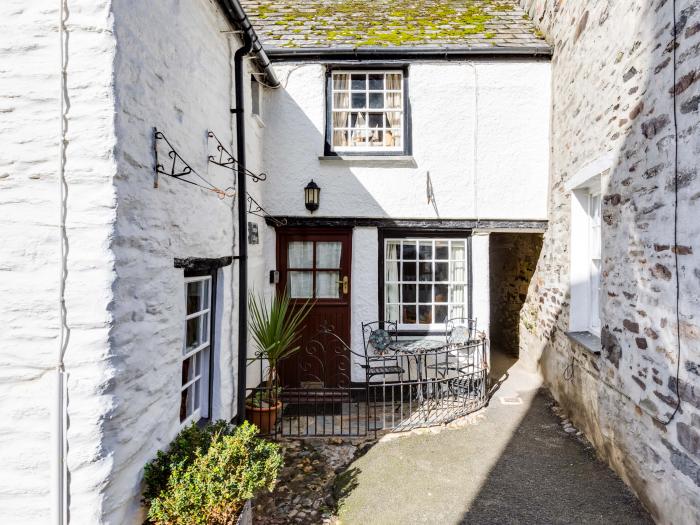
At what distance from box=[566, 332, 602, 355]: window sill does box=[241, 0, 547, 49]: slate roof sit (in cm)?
457

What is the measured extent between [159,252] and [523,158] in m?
5.87

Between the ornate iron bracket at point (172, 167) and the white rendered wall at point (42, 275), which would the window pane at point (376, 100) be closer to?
the ornate iron bracket at point (172, 167)

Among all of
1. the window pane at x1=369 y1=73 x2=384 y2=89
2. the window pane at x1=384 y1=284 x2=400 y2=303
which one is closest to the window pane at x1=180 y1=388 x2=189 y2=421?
the window pane at x1=384 y1=284 x2=400 y2=303

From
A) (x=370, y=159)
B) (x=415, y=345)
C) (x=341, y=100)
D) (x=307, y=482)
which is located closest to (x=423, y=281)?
(x=415, y=345)

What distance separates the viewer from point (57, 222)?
259 cm

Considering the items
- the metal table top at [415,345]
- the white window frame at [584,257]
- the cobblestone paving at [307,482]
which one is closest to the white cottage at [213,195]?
the metal table top at [415,345]

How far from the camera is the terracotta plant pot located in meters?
5.27

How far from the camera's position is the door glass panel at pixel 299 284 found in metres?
7.02

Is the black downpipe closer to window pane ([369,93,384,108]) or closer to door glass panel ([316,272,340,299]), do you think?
door glass panel ([316,272,340,299])

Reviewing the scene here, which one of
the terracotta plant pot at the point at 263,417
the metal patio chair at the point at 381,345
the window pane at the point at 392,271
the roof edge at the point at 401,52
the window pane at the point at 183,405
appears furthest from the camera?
the window pane at the point at 392,271

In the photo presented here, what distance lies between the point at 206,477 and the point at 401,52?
6467 millimetres

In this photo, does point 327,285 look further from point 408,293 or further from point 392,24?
point 392,24

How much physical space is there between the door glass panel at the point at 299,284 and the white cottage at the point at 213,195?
4cm

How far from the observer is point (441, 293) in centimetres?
712
